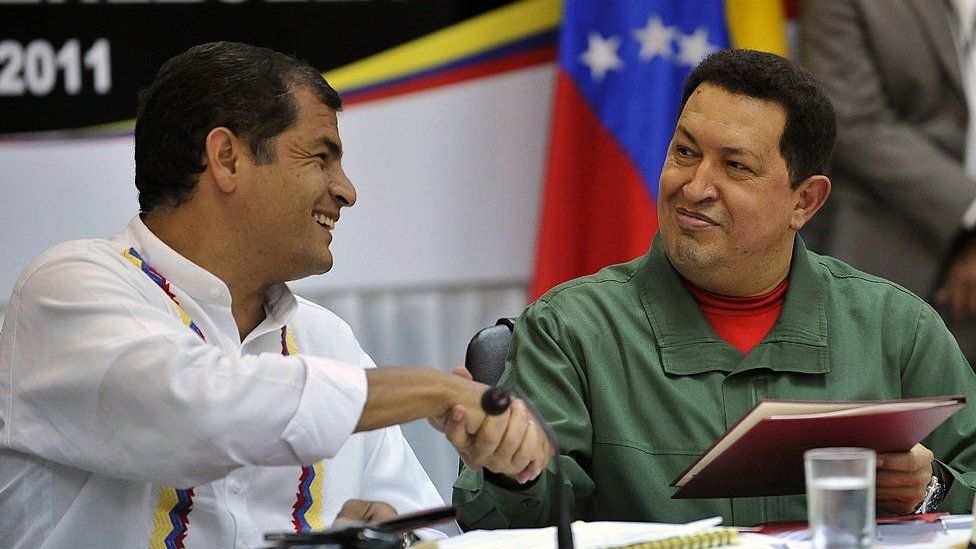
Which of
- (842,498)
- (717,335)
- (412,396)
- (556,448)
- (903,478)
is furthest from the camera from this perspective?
(717,335)

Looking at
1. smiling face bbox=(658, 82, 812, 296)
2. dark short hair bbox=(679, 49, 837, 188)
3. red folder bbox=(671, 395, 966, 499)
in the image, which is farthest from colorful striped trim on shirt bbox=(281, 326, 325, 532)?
dark short hair bbox=(679, 49, 837, 188)

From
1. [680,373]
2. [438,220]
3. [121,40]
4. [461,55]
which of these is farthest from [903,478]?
[121,40]

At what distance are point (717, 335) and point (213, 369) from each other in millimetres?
983

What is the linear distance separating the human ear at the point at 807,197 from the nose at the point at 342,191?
0.82 metres

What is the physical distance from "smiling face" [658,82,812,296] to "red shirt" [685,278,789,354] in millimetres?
20

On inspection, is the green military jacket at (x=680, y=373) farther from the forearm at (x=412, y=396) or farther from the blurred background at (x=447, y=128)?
the blurred background at (x=447, y=128)

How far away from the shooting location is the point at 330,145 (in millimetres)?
2107

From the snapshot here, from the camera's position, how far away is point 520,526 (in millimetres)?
1968

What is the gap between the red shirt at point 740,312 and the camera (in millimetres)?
2312

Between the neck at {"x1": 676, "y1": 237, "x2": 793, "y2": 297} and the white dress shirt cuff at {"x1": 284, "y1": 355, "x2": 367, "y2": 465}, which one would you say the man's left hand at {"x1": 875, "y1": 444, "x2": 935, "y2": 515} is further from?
the white dress shirt cuff at {"x1": 284, "y1": 355, "x2": 367, "y2": 465}

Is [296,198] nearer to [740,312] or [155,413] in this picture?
[155,413]

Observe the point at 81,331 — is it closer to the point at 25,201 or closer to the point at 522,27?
the point at 25,201

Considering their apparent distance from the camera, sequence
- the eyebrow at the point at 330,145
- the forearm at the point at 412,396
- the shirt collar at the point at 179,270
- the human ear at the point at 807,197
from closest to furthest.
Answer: the forearm at the point at 412,396
the shirt collar at the point at 179,270
the eyebrow at the point at 330,145
the human ear at the point at 807,197

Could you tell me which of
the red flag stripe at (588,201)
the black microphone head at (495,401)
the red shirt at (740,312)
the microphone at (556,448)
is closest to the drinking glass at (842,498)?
the microphone at (556,448)
